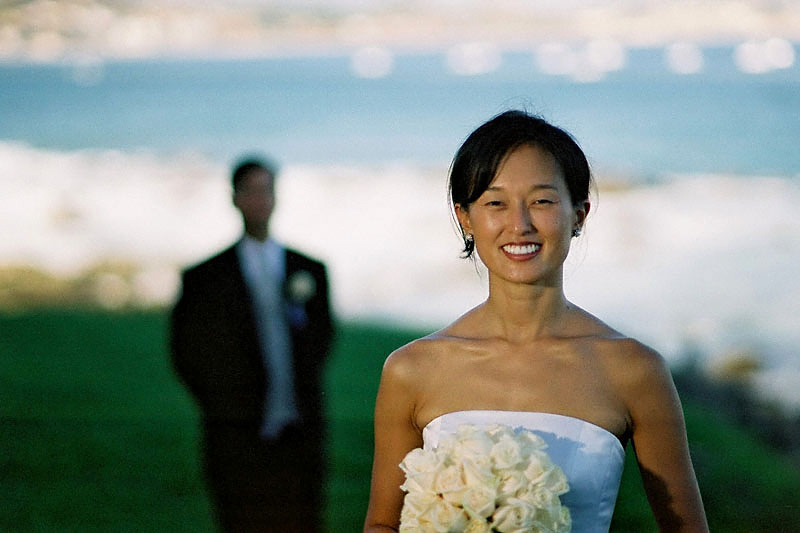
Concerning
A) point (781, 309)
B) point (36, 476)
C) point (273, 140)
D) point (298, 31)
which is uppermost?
point (298, 31)

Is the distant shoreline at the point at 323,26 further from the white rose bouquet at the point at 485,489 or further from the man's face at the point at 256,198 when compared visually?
the white rose bouquet at the point at 485,489

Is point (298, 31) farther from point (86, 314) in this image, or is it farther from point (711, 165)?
point (711, 165)

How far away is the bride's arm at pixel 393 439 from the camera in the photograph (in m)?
2.32

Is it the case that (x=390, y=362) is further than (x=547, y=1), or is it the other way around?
(x=547, y=1)

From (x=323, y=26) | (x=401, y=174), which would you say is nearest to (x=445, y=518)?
(x=401, y=174)

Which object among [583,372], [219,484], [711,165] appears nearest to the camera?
[583,372]

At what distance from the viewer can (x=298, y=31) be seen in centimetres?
567

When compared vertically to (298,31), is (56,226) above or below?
below

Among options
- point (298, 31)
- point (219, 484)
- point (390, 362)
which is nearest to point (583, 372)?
point (390, 362)

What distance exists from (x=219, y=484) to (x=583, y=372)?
A: 2.95 metres

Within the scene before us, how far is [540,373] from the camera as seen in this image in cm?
228

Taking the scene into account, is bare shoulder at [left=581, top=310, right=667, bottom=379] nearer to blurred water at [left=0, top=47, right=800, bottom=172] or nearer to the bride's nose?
the bride's nose

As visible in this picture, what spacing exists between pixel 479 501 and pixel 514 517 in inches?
2.3

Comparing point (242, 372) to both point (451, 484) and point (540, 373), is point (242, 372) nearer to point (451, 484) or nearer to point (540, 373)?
point (540, 373)
